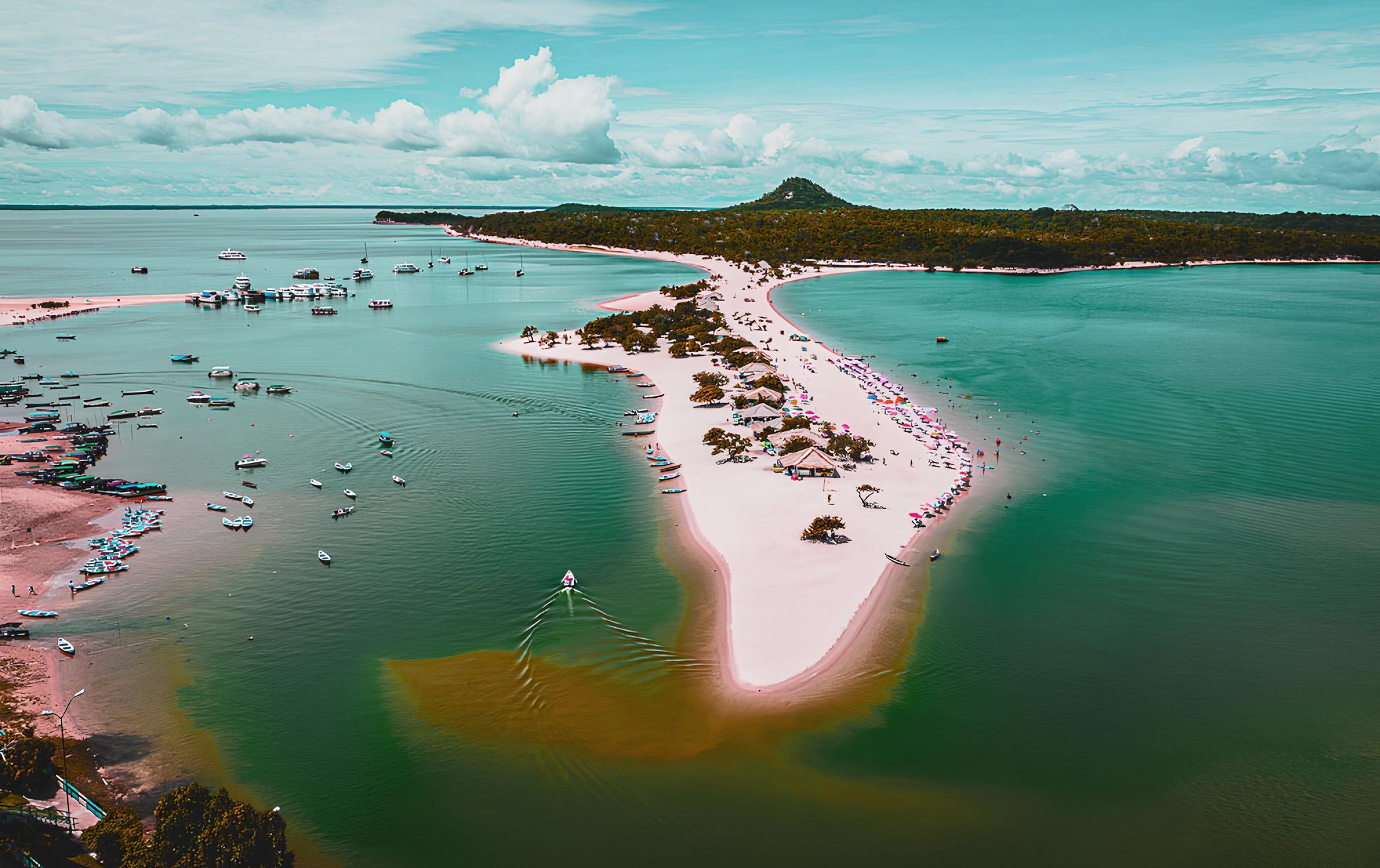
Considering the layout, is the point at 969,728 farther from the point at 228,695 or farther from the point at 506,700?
the point at 228,695

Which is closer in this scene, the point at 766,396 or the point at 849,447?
the point at 849,447

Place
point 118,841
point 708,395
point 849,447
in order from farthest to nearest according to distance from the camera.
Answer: point 708,395, point 849,447, point 118,841

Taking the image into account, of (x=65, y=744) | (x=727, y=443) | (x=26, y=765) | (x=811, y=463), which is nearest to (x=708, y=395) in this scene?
(x=727, y=443)

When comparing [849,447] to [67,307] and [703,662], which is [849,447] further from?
[67,307]

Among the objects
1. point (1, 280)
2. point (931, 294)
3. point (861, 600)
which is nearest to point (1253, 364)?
point (931, 294)

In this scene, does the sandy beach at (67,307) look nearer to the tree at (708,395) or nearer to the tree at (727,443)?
the tree at (708,395)

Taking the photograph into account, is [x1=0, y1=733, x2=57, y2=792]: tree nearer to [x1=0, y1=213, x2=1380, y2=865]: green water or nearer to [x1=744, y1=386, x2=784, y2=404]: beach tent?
[x1=0, y1=213, x2=1380, y2=865]: green water

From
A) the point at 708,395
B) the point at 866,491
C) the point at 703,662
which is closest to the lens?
the point at 703,662

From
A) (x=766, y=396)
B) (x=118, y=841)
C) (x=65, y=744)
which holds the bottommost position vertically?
(x=65, y=744)
